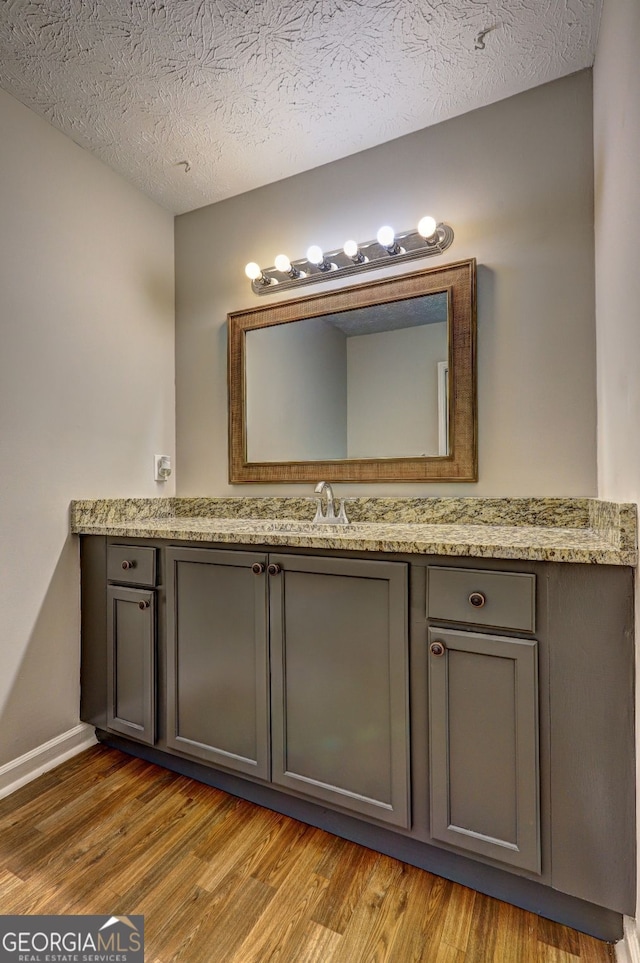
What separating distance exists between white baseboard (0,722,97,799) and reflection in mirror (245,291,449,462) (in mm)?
1311

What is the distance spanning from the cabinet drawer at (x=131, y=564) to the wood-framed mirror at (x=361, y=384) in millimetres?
610

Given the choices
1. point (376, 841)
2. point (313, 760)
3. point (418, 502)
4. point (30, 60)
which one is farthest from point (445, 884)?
point (30, 60)

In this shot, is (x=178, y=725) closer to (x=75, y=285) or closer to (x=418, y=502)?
(x=418, y=502)

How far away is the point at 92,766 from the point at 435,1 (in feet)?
8.86

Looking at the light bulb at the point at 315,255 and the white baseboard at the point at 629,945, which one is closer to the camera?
the white baseboard at the point at 629,945

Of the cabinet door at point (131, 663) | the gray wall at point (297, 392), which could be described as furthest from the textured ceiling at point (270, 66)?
the cabinet door at point (131, 663)

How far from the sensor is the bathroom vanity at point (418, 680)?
107 centimetres

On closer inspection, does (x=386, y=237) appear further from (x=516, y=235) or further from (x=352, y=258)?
(x=516, y=235)

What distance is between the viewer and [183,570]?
1.62 m

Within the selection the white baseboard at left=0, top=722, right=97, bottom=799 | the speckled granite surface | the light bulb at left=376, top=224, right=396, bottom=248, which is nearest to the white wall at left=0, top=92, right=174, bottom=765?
the white baseboard at left=0, top=722, right=97, bottom=799

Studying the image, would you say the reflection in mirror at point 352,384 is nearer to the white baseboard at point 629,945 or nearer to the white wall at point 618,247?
the white wall at point 618,247

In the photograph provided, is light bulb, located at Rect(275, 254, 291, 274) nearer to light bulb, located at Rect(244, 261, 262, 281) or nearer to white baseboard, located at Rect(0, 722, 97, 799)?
light bulb, located at Rect(244, 261, 262, 281)

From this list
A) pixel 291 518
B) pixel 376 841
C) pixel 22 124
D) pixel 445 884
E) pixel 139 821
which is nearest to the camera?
pixel 445 884

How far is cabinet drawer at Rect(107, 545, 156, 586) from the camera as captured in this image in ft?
5.56
